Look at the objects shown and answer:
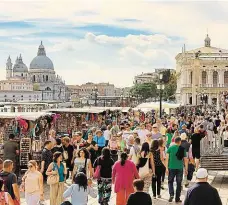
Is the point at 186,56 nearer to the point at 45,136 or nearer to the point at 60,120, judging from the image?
the point at 60,120

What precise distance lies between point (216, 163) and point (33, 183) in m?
6.11

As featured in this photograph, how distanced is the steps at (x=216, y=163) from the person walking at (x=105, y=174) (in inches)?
171

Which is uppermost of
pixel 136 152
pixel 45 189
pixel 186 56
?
pixel 186 56

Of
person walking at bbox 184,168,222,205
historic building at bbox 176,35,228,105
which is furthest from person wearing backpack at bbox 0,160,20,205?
historic building at bbox 176,35,228,105

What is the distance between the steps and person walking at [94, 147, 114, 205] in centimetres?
435

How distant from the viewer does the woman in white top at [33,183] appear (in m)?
9.94

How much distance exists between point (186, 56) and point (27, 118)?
96.0 m

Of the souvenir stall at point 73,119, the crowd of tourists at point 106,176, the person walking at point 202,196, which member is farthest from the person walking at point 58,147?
the souvenir stall at point 73,119

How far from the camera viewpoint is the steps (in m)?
14.6

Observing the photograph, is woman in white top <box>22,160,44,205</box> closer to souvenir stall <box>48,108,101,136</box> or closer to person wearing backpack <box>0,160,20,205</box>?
person wearing backpack <box>0,160,20,205</box>

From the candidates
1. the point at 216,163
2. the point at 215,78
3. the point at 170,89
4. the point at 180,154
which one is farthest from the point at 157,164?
the point at 170,89

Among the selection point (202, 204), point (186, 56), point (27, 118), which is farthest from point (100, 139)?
point (186, 56)

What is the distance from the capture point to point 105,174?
1095 cm

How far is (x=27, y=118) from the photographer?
53.0 ft
